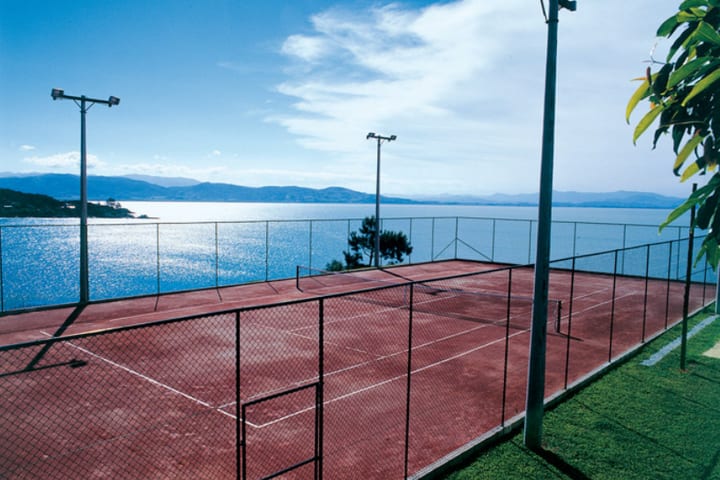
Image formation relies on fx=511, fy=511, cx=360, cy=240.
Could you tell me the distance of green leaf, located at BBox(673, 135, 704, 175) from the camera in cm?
332

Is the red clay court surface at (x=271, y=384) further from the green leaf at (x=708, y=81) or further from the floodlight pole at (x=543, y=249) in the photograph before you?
the green leaf at (x=708, y=81)

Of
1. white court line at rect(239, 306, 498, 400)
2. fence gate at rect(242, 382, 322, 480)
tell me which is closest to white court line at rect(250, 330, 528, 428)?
fence gate at rect(242, 382, 322, 480)

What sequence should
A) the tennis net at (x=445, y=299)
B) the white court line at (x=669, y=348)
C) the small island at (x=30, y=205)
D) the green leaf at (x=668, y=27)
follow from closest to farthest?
the green leaf at (x=668, y=27)
the white court line at (x=669, y=348)
the tennis net at (x=445, y=299)
the small island at (x=30, y=205)

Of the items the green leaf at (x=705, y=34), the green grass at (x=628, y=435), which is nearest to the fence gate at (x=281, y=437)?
the green grass at (x=628, y=435)

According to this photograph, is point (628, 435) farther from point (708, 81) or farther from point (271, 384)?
point (708, 81)

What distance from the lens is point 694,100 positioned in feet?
10.7

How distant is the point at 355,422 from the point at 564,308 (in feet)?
47.1

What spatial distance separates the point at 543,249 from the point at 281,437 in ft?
18.8

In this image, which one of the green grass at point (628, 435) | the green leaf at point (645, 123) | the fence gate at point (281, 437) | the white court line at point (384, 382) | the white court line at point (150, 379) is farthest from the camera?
the white court line at point (150, 379)

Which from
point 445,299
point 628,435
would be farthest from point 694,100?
point 445,299

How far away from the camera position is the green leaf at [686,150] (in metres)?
3.32

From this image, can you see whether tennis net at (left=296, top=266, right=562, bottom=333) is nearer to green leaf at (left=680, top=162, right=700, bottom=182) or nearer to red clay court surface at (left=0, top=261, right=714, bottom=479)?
red clay court surface at (left=0, top=261, right=714, bottom=479)

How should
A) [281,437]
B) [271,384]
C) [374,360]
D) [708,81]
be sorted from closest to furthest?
[708,81], [281,437], [271,384], [374,360]

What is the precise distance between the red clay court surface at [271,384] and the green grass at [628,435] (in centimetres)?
93
